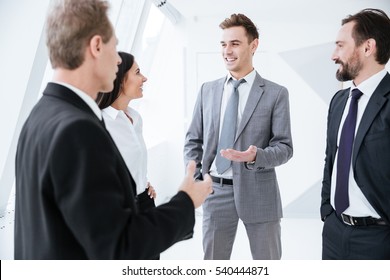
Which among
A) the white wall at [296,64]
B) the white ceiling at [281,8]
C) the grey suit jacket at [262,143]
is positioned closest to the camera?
the grey suit jacket at [262,143]

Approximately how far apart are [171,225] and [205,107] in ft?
4.67

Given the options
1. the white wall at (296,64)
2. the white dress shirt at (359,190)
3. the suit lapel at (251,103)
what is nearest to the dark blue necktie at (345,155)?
the white dress shirt at (359,190)

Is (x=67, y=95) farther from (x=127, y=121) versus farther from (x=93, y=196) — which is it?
(x=127, y=121)

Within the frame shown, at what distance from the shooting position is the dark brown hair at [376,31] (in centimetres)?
188

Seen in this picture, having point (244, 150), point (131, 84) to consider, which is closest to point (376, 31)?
point (244, 150)

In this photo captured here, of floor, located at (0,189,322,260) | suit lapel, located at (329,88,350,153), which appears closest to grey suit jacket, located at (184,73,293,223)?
suit lapel, located at (329,88,350,153)

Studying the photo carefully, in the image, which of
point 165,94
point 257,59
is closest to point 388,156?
point 257,59

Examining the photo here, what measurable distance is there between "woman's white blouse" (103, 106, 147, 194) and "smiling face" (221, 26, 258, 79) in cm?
76

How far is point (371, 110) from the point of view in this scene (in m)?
1.74

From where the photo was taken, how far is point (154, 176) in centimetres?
501

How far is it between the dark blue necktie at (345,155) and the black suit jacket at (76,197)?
1.02 m

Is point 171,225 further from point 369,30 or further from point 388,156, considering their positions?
point 369,30

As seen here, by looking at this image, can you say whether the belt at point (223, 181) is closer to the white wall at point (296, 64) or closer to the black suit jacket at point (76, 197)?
the black suit jacket at point (76, 197)

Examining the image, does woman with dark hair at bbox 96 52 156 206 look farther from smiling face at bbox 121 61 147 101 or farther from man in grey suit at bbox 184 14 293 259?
man in grey suit at bbox 184 14 293 259
